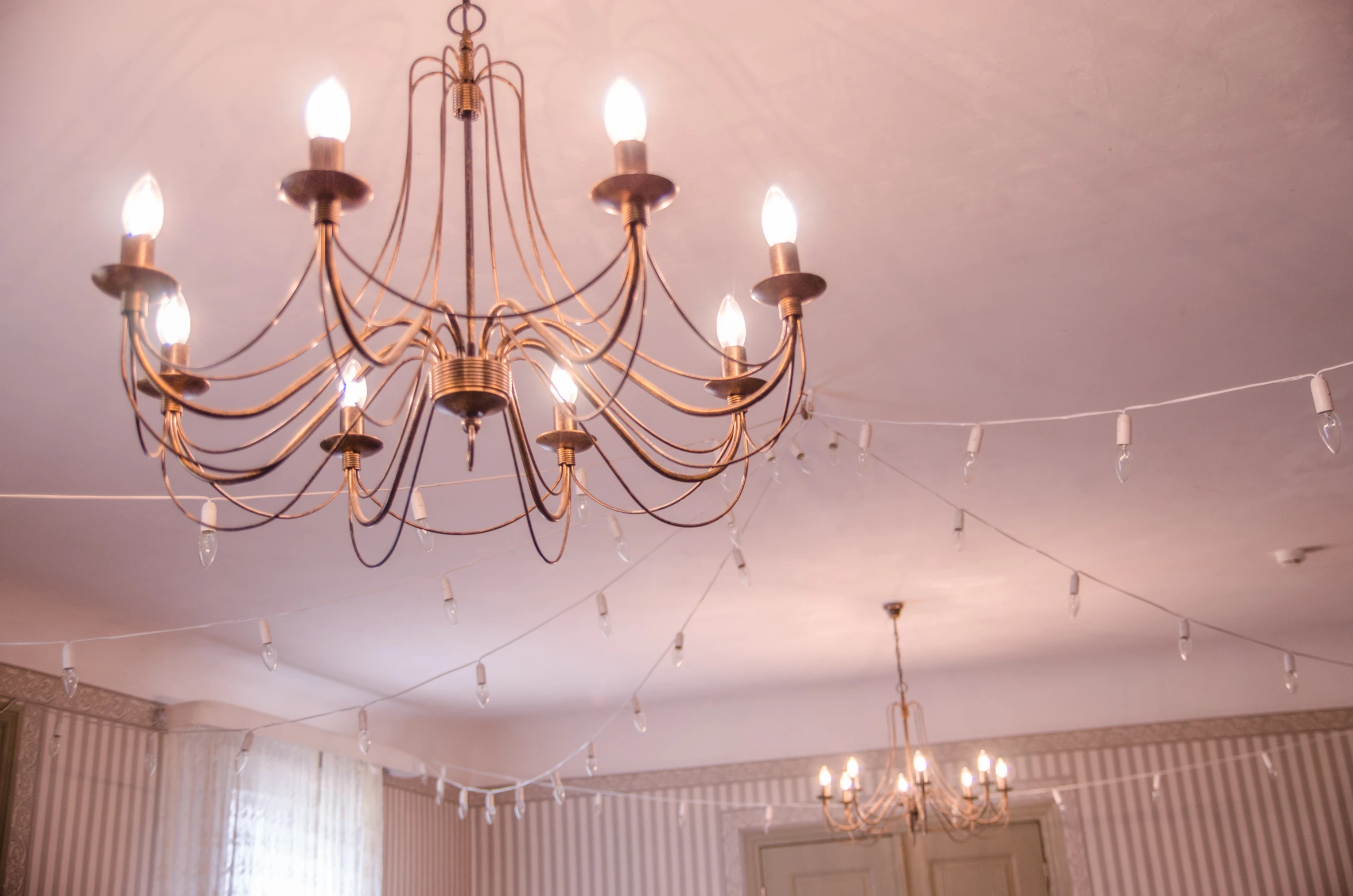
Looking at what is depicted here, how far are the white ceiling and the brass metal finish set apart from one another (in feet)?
2.64

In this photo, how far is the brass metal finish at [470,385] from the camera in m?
1.39

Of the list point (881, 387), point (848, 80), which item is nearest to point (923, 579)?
point (881, 387)

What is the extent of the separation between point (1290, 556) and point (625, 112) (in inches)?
179

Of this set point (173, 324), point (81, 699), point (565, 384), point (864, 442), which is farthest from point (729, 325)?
point (81, 699)

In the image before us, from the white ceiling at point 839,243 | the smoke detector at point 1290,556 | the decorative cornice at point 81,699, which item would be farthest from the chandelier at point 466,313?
the smoke detector at point 1290,556

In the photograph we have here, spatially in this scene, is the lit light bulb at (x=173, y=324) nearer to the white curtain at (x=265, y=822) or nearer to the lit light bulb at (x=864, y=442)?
the lit light bulb at (x=864, y=442)

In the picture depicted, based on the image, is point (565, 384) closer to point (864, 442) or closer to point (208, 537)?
point (208, 537)

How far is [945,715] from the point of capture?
7102mm

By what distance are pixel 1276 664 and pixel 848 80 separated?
582 centimetres

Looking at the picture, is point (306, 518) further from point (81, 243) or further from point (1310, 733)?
point (1310, 733)

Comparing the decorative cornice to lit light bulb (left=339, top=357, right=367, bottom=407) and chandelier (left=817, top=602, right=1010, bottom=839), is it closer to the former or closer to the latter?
chandelier (left=817, top=602, right=1010, bottom=839)

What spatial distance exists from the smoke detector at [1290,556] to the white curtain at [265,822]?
4678 mm

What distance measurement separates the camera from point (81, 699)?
4.90m

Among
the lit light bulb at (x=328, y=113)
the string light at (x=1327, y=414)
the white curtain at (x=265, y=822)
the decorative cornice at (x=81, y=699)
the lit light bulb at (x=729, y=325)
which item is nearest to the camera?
the lit light bulb at (x=328, y=113)
